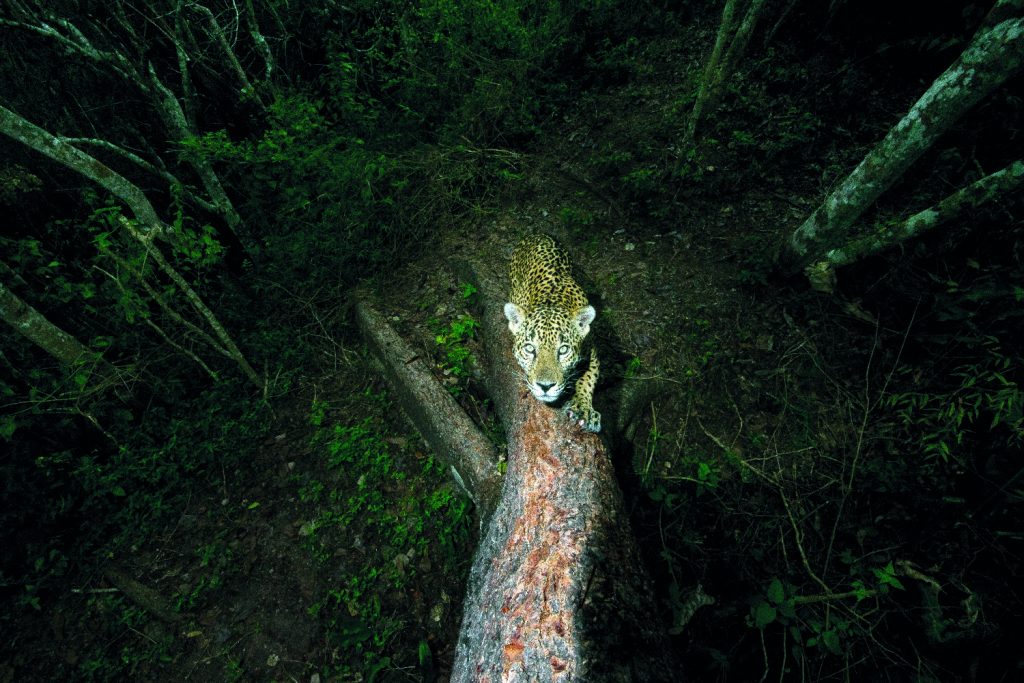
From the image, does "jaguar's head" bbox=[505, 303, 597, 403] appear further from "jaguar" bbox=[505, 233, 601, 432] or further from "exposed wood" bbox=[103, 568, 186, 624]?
"exposed wood" bbox=[103, 568, 186, 624]

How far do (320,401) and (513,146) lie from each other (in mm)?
6541

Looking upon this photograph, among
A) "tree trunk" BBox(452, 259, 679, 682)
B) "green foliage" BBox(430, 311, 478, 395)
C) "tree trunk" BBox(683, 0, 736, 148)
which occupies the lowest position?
"green foliage" BBox(430, 311, 478, 395)

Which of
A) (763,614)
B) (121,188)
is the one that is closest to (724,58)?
(763,614)

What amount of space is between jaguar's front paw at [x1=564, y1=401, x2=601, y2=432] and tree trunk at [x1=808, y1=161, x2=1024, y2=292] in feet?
11.8

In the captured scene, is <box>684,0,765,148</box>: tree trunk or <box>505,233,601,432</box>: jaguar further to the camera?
<box>684,0,765,148</box>: tree trunk

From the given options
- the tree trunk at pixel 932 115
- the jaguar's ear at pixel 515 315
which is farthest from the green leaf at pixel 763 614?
the tree trunk at pixel 932 115

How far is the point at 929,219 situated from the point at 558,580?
5.13m

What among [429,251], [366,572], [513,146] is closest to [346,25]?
[513,146]

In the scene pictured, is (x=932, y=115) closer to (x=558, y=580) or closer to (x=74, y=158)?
(x=558, y=580)

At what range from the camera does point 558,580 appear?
2459 millimetres

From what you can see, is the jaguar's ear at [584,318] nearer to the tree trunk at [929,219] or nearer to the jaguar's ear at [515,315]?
the jaguar's ear at [515,315]

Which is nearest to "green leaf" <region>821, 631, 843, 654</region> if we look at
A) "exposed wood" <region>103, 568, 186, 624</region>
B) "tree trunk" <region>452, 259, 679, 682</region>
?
"tree trunk" <region>452, 259, 679, 682</region>

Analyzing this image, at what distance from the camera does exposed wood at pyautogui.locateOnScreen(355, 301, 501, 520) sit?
156 inches

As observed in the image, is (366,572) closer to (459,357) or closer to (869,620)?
(459,357)
